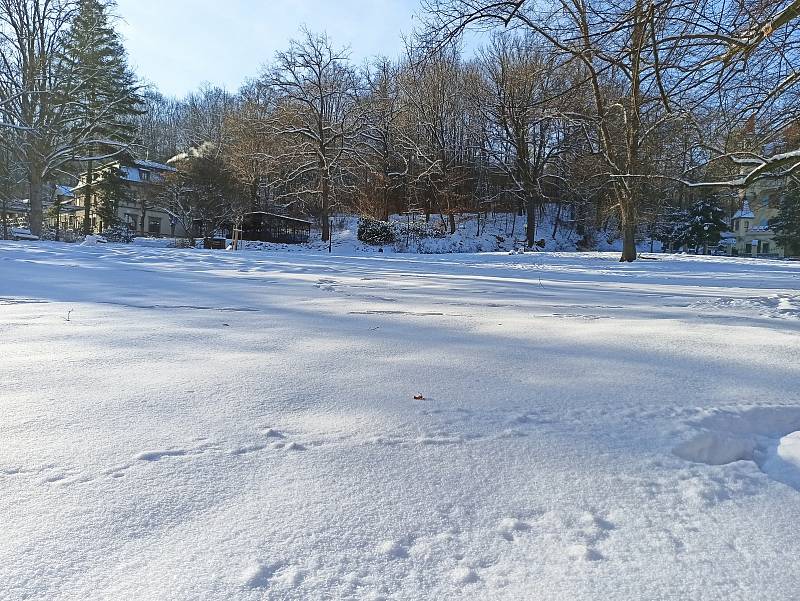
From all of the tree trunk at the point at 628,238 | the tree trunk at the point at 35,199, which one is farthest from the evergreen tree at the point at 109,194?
the tree trunk at the point at 628,238

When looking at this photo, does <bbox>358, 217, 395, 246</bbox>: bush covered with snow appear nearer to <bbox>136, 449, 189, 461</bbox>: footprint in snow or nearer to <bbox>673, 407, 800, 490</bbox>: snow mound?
<bbox>673, 407, 800, 490</bbox>: snow mound

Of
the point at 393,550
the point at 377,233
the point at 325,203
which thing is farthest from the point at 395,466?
the point at 325,203

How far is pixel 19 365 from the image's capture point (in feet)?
8.27

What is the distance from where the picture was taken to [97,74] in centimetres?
2247

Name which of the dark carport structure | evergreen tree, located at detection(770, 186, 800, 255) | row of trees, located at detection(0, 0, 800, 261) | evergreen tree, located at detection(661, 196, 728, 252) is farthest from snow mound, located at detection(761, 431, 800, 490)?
evergreen tree, located at detection(770, 186, 800, 255)

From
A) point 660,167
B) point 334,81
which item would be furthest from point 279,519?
point 334,81

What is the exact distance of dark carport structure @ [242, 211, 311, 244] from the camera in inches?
1145

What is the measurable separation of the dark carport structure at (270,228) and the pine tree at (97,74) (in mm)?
7478

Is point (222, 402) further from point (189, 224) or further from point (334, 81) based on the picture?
point (189, 224)

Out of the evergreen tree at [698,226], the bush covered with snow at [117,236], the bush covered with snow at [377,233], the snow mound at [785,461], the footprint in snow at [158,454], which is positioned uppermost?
the evergreen tree at [698,226]

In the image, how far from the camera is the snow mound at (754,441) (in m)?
1.64

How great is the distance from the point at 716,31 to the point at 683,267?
950 centimetres

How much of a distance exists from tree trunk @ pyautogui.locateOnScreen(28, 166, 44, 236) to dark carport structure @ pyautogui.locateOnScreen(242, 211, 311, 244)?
10028 mm

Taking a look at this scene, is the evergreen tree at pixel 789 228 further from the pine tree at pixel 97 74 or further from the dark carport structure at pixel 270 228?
the pine tree at pixel 97 74
